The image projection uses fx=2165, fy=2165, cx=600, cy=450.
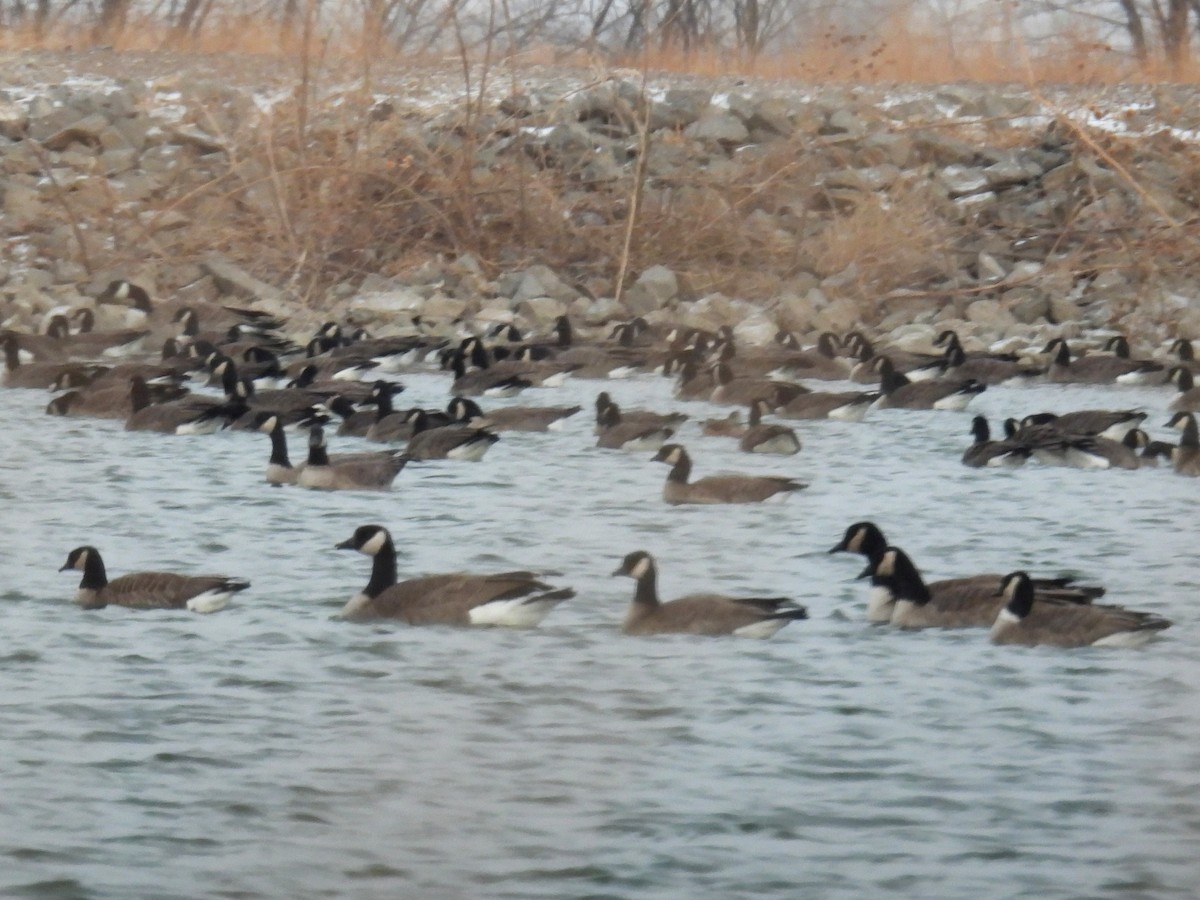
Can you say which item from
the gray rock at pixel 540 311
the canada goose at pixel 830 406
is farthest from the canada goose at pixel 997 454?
the gray rock at pixel 540 311

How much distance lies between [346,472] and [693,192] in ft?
42.6

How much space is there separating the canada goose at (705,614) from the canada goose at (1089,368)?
11268 mm

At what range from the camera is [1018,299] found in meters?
24.0

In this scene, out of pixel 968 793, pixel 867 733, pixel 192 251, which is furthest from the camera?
pixel 192 251

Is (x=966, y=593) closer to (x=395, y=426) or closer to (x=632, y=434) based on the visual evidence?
(x=632, y=434)

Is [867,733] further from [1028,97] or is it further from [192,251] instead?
[1028,97]

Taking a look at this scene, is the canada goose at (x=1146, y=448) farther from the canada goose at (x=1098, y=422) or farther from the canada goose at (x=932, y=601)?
the canada goose at (x=932, y=601)

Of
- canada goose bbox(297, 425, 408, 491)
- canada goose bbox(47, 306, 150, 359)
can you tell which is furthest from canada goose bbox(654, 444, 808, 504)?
canada goose bbox(47, 306, 150, 359)

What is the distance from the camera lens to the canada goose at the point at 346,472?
43.5 feet

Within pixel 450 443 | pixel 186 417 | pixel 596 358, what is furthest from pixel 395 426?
pixel 596 358

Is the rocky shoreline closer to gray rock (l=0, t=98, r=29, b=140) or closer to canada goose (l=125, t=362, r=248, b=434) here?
gray rock (l=0, t=98, r=29, b=140)

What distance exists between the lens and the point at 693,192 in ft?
84.1

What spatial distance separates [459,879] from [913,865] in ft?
4.06

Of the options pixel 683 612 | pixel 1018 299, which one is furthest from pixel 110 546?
pixel 1018 299
